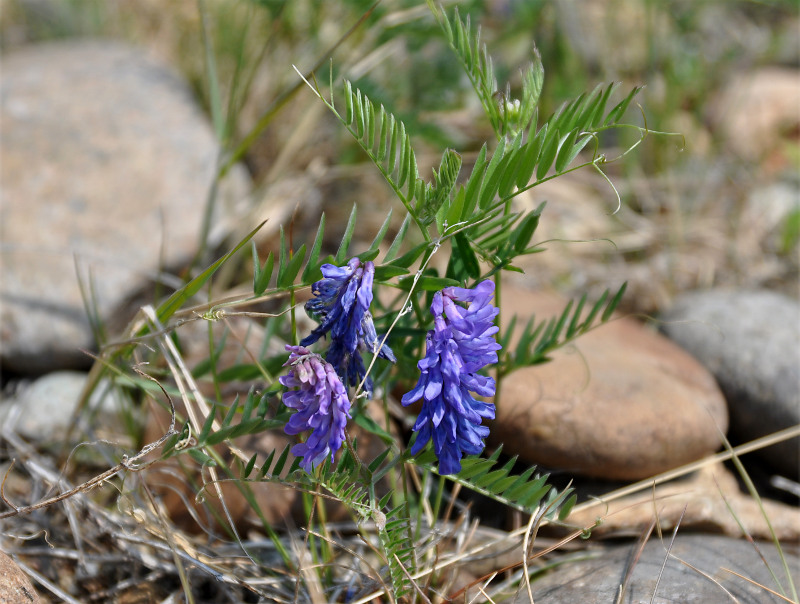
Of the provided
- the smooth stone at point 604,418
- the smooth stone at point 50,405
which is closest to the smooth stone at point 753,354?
the smooth stone at point 604,418

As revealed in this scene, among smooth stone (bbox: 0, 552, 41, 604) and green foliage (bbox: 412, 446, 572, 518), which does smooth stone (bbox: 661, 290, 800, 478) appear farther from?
smooth stone (bbox: 0, 552, 41, 604)

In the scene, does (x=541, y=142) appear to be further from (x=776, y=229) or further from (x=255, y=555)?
(x=776, y=229)

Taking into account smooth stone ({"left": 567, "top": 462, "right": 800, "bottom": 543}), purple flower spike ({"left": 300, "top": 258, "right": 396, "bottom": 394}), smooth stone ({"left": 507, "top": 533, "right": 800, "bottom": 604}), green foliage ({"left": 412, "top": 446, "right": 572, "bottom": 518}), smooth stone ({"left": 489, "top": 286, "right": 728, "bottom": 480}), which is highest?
purple flower spike ({"left": 300, "top": 258, "right": 396, "bottom": 394})

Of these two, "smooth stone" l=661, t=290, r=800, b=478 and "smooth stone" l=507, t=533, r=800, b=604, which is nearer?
"smooth stone" l=507, t=533, r=800, b=604

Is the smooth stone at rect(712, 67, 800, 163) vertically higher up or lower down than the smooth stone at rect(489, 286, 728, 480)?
higher up

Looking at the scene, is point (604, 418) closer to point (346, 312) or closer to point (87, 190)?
point (346, 312)

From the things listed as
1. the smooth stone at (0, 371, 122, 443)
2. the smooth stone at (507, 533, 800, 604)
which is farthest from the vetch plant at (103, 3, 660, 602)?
the smooth stone at (0, 371, 122, 443)

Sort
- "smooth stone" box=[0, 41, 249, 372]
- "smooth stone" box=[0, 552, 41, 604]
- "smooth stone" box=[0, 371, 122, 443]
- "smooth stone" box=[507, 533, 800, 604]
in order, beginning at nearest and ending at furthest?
"smooth stone" box=[0, 552, 41, 604] < "smooth stone" box=[507, 533, 800, 604] < "smooth stone" box=[0, 371, 122, 443] < "smooth stone" box=[0, 41, 249, 372]
